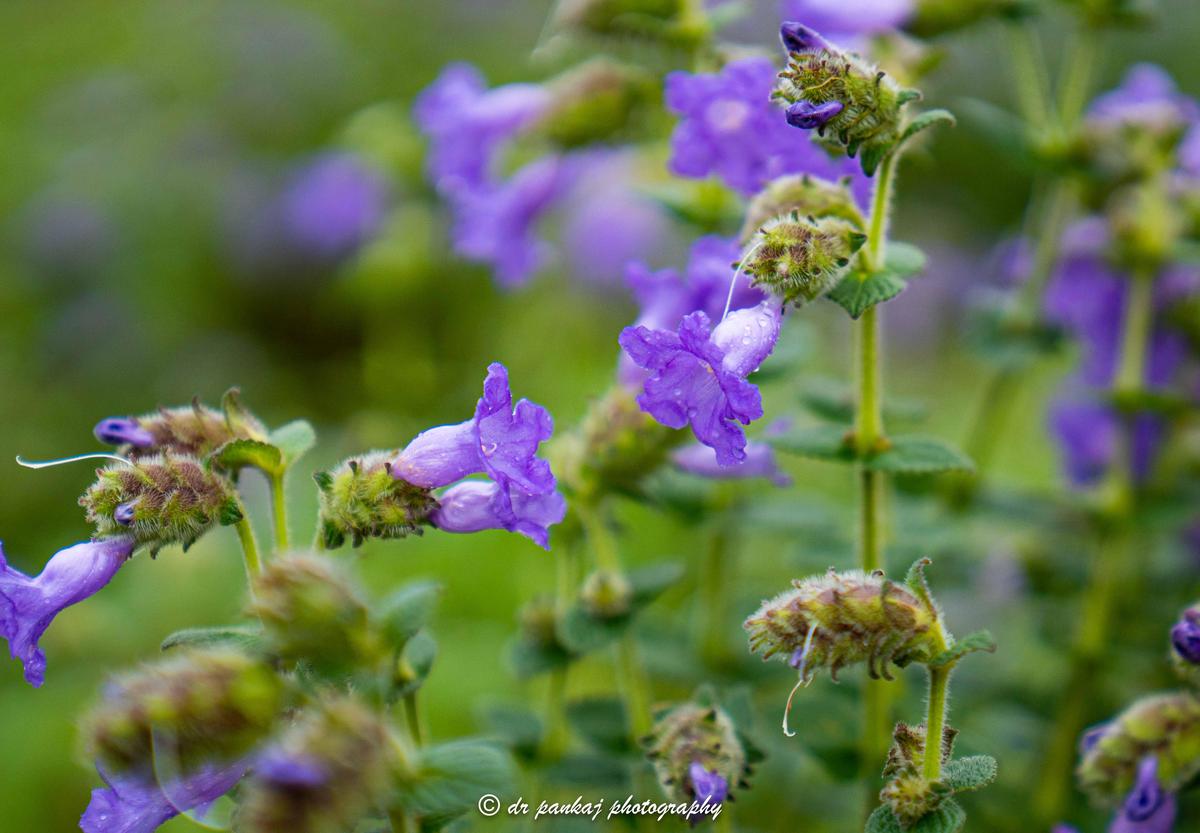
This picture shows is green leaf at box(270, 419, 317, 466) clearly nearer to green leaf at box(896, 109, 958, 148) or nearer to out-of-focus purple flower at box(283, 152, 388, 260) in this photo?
green leaf at box(896, 109, 958, 148)

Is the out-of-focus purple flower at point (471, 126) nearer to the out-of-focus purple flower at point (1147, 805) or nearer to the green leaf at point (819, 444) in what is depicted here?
the green leaf at point (819, 444)

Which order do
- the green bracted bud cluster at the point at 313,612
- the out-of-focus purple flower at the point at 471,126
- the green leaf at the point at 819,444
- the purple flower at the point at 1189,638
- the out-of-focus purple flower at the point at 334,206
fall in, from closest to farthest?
1. the green bracted bud cluster at the point at 313,612
2. the purple flower at the point at 1189,638
3. the green leaf at the point at 819,444
4. the out-of-focus purple flower at the point at 471,126
5. the out-of-focus purple flower at the point at 334,206

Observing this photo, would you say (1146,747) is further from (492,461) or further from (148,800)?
(148,800)

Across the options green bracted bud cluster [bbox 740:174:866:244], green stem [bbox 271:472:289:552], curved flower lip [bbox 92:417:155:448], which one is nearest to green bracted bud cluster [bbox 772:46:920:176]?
green bracted bud cluster [bbox 740:174:866:244]

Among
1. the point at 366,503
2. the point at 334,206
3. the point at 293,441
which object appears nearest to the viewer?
the point at 366,503

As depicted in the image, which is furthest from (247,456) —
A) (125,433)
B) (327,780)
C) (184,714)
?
(327,780)

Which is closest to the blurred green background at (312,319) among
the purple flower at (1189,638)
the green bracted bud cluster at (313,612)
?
the green bracted bud cluster at (313,612)
